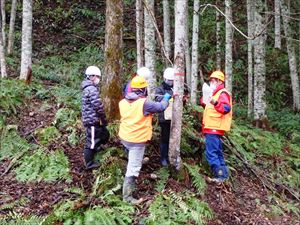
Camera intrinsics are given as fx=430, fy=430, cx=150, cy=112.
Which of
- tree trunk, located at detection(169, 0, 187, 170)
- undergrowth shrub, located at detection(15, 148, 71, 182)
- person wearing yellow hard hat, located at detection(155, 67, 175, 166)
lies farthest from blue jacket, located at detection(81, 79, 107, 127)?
tree trunk, located at detection(169, 0, 187, 170)

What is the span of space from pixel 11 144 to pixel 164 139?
3.48 metres

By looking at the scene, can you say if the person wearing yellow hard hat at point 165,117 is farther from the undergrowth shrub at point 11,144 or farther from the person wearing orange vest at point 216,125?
the undergrowth shrub at point 11,144

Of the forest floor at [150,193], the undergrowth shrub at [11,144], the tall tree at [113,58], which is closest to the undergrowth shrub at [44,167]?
the forest floor at [150,193]

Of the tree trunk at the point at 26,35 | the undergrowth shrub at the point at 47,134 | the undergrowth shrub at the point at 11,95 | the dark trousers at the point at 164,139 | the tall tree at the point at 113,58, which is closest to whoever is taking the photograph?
the dark trousers at the point at 164,139

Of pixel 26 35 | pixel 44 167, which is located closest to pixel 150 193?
pixel 44 167

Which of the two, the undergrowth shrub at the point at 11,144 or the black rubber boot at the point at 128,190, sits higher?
the undergrowth shrub at the point at 11,144

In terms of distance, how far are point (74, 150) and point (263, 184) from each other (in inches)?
167

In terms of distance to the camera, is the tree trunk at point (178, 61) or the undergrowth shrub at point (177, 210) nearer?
the undergrowth shrub at point (177, 210)

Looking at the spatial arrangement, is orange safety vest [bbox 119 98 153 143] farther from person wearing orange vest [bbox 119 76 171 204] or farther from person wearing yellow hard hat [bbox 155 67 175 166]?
person wearing yellow hard hat [bbox 155 67 175 166]

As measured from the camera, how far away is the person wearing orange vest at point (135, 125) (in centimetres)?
719

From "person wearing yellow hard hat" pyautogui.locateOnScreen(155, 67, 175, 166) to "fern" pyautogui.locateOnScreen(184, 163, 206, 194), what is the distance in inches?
18.3

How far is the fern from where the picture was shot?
795 cm

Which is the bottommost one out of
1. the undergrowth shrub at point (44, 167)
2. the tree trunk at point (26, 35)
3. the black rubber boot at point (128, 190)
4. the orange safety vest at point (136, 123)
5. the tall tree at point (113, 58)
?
the black rubber boot at point (128, 190)

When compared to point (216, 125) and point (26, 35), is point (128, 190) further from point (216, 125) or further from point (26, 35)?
point (26, 35)
